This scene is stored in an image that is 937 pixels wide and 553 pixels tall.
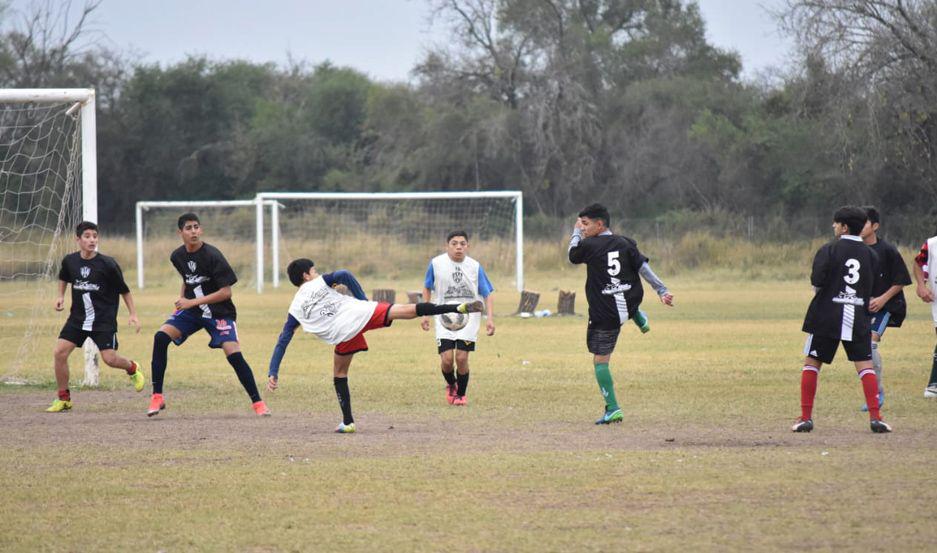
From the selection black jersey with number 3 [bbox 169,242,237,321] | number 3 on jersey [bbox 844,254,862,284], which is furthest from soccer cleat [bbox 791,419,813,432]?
black jersey with number 3 [bbox 169,242,237,321]

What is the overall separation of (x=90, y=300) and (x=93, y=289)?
11cm

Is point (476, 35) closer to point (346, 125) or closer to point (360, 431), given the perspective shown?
point (346, 125)

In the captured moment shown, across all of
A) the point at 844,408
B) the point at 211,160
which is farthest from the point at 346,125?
the point at 844,408

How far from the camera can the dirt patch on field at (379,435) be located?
9.56m

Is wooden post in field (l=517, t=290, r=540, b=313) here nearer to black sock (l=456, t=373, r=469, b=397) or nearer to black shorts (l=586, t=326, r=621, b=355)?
black sock (l=456, t=373, r=469, b=397)

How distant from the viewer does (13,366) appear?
16641 mm

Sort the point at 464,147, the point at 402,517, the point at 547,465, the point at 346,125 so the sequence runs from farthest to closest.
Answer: the point at 346,125
the point at 464,147
the point at 547,465
the point at 402,517

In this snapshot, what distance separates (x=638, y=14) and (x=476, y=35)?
32.1ft

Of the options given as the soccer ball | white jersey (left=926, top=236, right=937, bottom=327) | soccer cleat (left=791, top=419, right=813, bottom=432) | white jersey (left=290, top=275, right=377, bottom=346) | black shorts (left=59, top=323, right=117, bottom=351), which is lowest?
soccer cleat (left=791, top=419, right=813, bottom=432)

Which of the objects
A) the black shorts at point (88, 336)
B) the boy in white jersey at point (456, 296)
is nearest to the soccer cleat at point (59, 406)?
the black shorts at point (88, 336)

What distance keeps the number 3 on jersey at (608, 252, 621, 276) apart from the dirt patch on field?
1.33 m

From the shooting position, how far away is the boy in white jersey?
1274cm

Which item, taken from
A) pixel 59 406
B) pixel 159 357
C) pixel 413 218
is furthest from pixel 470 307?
pixel 413 218

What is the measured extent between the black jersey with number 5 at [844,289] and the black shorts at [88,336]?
661cm
